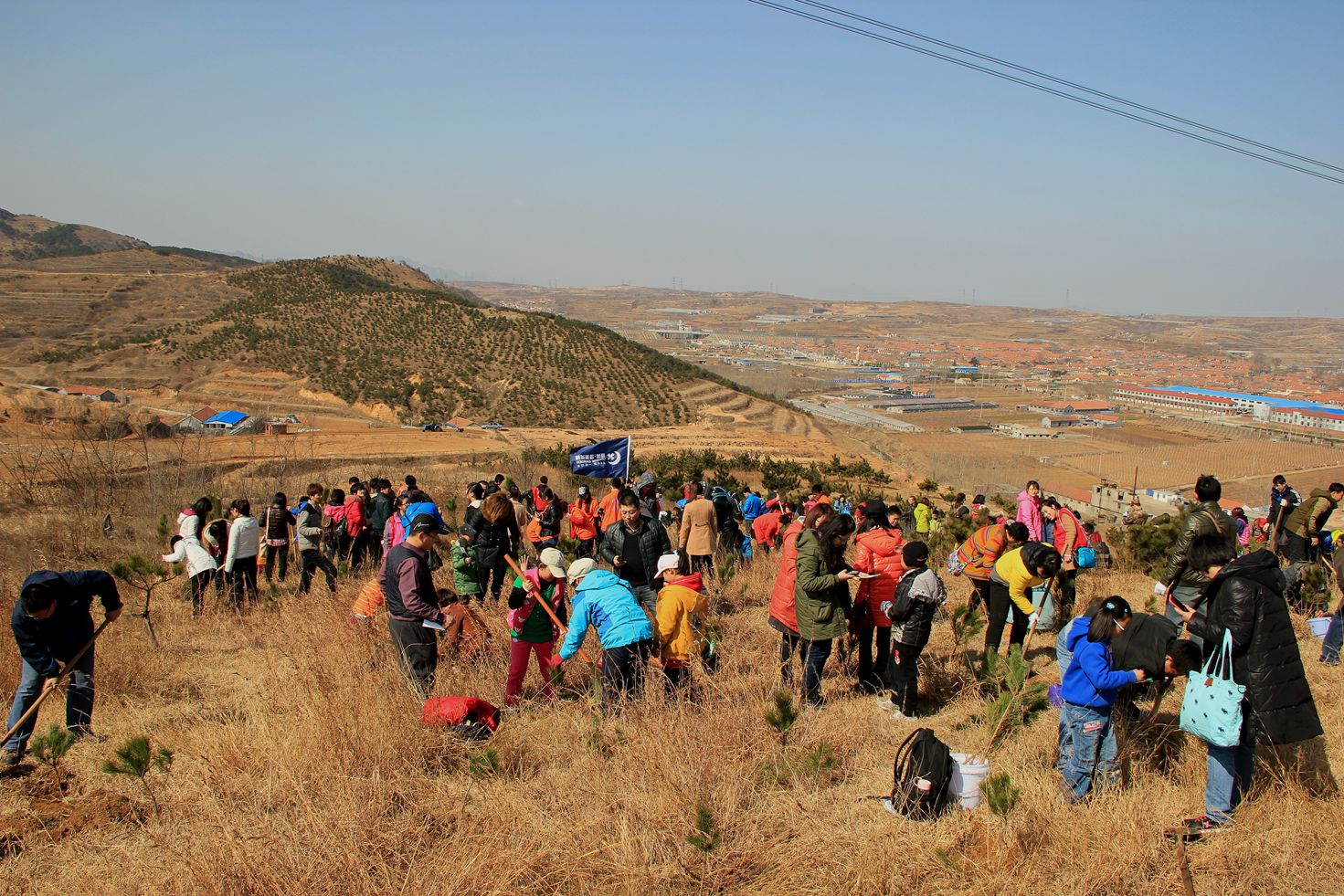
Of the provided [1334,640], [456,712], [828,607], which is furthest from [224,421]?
[1334,640]

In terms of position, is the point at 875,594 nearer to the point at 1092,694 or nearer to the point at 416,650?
the point at 1092,694

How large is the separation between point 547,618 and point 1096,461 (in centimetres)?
7228

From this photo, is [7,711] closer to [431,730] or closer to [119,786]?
[119,786]

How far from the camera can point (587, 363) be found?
6028cm

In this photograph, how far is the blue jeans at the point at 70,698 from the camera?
494 centimetres

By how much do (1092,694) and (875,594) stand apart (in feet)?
6.15

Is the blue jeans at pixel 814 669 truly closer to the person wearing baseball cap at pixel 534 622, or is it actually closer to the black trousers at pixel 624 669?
the black trousers at pixel 624 669

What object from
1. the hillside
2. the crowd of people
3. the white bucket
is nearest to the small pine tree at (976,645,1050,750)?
the crowd of people

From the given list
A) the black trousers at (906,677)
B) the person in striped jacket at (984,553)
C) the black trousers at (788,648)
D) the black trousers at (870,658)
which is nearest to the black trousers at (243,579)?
the black trousers at (788,648)

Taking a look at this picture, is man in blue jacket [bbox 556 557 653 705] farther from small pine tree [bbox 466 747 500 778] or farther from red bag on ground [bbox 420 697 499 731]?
small pine tree [bbox 466 747 500 778]

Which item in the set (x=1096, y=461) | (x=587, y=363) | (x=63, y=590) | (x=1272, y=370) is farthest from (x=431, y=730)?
(x=1272, y=370)

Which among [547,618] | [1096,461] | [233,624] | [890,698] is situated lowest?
[1096,461]

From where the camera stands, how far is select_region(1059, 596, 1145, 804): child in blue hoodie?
414 centimetres

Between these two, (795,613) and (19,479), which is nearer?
(795,613)
